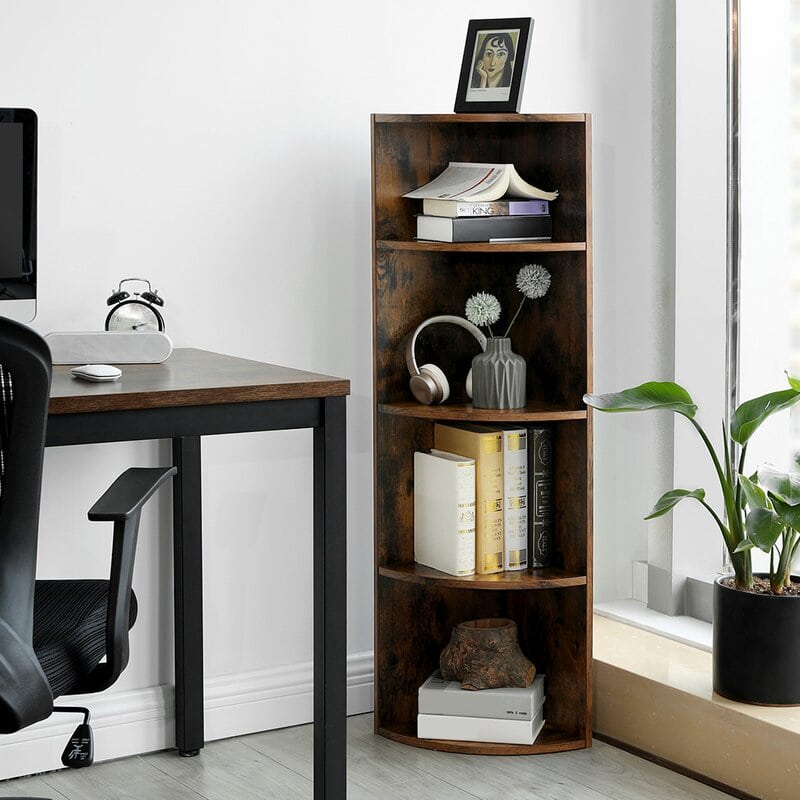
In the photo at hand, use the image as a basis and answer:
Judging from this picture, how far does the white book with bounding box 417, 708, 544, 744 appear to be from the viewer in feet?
8.50

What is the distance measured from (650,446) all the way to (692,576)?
0.34 meters

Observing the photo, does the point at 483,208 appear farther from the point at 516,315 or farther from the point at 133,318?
the point at 133,318

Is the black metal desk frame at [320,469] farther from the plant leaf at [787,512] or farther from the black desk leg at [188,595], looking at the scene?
the plant leaf at [787,512]

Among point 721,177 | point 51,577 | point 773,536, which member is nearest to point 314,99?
point 721,177

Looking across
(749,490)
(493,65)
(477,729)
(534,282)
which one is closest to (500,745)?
(477,729)

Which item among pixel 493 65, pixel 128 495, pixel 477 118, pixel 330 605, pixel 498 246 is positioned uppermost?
pixel 493 65

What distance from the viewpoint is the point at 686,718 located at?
8.21 ft

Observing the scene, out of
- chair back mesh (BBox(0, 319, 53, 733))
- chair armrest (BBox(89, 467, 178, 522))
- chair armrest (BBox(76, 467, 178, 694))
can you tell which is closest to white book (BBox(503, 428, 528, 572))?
chair armrest (BBox(89, 467, 178, 522))

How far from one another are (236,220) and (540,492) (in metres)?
0.88

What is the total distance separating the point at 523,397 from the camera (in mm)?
2605

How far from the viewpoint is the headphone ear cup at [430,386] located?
260 centimetres

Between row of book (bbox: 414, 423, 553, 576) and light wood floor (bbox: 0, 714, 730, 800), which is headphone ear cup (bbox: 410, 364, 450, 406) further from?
light wood floor (bbox: 0, 714, 730, 800)

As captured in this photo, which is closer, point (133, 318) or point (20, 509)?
point (20, 509)

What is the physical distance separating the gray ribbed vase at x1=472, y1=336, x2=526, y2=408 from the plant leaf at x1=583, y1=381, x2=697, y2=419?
23 cm
